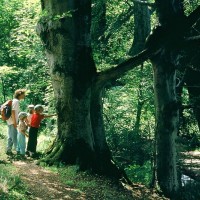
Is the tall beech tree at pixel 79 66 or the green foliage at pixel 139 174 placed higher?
the tall beech tree at pixel 79 66

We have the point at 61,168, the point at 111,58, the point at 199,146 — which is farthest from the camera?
the point at 199,146

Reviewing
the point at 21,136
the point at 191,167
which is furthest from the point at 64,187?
the point at 191,167

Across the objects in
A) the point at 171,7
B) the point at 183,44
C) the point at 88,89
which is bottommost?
the point at 88,89

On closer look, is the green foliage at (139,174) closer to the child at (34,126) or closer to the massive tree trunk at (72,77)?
the massive tree trunk at (72,77)

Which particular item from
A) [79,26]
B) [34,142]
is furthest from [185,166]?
[79,26]

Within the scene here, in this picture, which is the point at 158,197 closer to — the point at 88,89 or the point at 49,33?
the point at 88,89

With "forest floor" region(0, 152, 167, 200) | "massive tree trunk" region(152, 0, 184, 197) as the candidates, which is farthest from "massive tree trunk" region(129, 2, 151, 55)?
"forest floor" region(0, 152, 167, 200)

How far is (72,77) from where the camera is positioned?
10008 millimetres

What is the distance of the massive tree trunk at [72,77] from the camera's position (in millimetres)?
9953

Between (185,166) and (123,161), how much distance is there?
11.8 ft

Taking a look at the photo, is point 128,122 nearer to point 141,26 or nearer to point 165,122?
point 141,26

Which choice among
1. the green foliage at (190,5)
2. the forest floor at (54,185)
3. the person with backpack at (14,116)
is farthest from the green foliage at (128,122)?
the person with backpack at (14,116)

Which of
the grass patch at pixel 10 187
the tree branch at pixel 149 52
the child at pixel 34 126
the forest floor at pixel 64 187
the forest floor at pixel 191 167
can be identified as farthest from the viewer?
the forest floor at pixel 191 167

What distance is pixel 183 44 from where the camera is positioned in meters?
10.0
